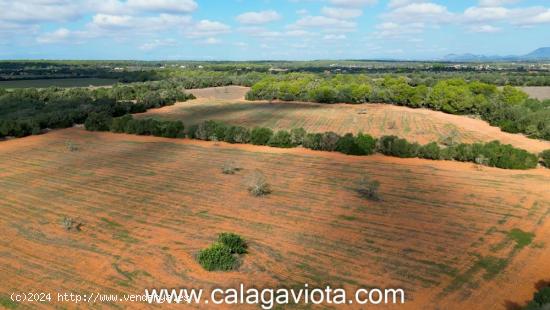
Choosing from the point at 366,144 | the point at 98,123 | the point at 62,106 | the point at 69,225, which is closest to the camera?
the point at 69,225

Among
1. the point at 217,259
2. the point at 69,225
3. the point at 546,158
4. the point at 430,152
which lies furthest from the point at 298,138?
the point at 217,259

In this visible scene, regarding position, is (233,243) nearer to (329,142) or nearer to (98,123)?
(329,142)

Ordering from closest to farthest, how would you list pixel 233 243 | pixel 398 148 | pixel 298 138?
pixel 233 243, pixel 398 148, pixel 298 138

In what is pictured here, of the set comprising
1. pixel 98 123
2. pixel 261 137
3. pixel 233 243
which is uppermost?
pixel 98 123

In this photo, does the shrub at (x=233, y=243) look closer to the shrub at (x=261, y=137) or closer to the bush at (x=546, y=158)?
the shrub at (x=261, y=137)

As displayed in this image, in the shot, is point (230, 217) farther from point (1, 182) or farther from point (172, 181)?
point (1, 182)

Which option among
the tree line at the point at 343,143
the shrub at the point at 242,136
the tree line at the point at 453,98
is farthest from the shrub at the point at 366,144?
the tree line at the point at 453,98
